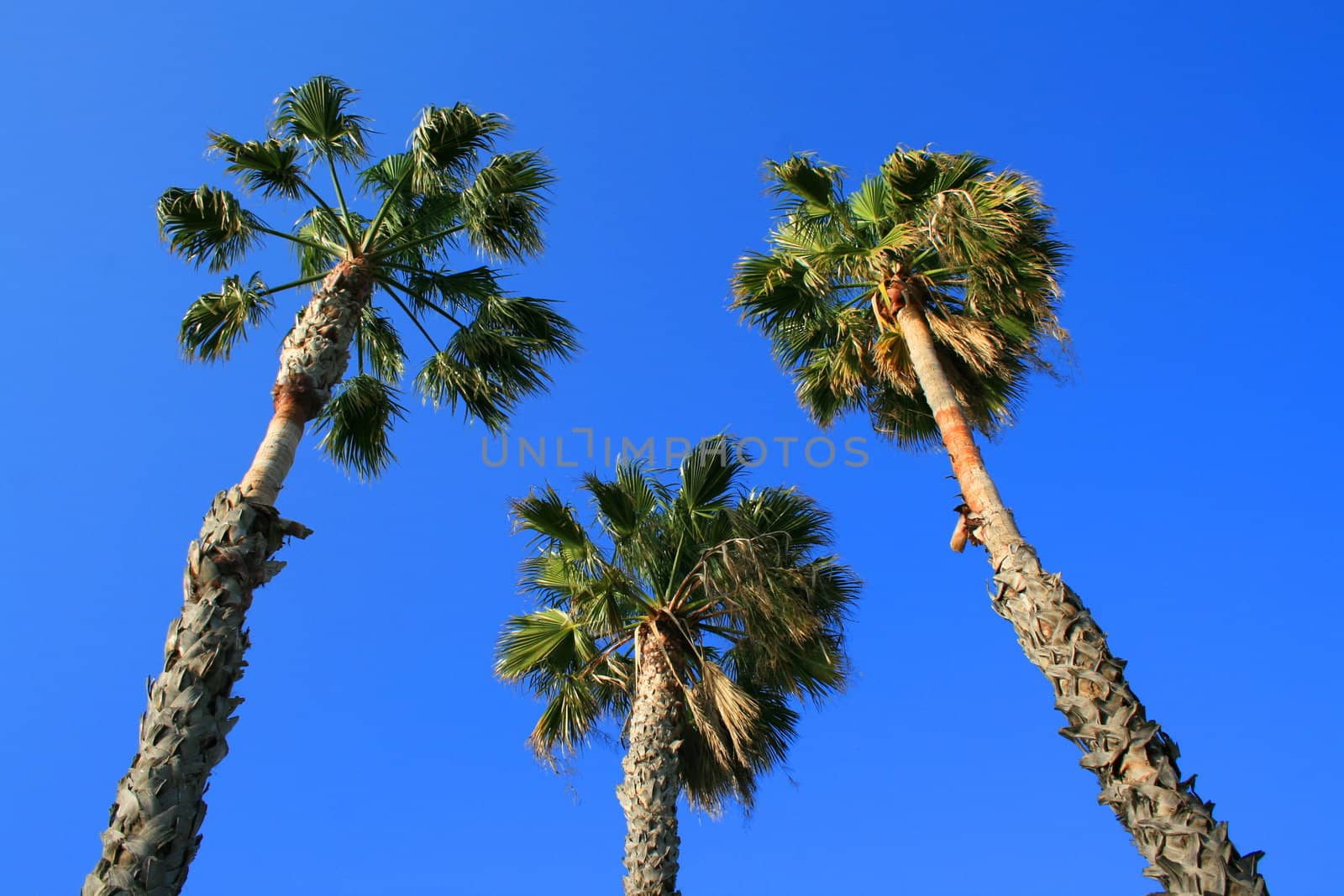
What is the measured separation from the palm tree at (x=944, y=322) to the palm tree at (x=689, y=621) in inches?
68.6

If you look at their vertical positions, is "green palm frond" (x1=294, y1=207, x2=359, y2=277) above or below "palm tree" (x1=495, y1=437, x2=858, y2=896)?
above

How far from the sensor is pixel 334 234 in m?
11.9

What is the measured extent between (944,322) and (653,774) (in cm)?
548

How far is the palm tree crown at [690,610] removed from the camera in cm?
1027

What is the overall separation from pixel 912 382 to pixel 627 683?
4647 millimetres

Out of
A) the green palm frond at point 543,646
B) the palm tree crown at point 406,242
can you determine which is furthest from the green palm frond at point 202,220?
the green palm frond at point 543,646

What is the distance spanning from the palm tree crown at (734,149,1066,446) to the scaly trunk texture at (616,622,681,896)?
12.5ft

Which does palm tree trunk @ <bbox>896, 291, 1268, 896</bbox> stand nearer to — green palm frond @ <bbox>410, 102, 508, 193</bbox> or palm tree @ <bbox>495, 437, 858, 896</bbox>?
palm tree @ <bbox>495, 437, 858, 896</bbox>

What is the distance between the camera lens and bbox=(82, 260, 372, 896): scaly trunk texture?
16.2 ft

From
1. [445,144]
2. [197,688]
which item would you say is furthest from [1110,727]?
[445,144]

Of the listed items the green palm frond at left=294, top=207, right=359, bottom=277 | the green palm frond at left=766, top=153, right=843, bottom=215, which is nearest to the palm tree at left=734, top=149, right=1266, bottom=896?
the green palm frond at left=766, top=153, right=843, bottom=215

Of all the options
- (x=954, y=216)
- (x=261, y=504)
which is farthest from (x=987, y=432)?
(x=261, y=504)

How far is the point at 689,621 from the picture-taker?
10664 millimetres

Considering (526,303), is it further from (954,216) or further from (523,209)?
(954,216)
